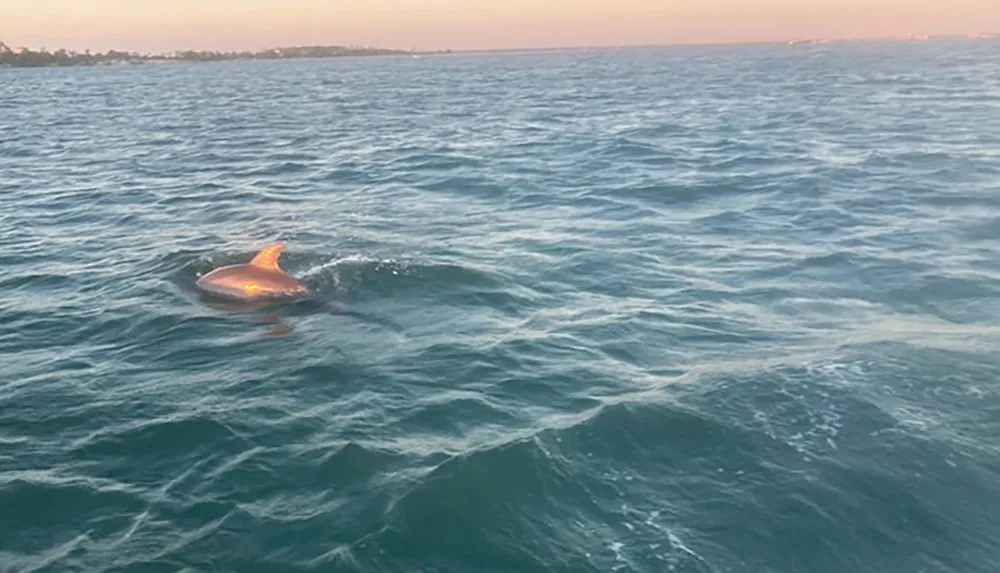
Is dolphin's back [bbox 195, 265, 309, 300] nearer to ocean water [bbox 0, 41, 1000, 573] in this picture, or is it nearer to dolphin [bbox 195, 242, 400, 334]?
dolphin [bbox 195, 242, 400, 334]

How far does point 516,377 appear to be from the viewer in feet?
42.2

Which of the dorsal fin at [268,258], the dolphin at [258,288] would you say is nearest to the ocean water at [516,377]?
the dolphin at [258,288]


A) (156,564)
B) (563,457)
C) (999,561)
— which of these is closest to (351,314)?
(563,457)

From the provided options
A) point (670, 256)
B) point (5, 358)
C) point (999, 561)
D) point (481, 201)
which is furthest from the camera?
point (481, 201)

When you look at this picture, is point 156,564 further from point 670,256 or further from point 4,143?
point 4,143

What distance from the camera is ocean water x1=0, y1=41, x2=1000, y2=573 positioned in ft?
29.4

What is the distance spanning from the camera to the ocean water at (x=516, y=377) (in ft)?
29.4

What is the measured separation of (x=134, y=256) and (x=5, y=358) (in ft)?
22.7

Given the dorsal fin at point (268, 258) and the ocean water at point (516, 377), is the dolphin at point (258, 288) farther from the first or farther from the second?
the ocean water at point (516, 377)

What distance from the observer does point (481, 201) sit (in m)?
26.2

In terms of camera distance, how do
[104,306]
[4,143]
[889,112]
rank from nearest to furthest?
[104,306] → [4,143] → [889,112]

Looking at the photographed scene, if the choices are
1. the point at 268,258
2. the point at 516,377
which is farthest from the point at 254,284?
the point at 516,377

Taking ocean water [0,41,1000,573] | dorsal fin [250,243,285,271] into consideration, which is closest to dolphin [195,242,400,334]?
dorsal fin [250,243,285,271]

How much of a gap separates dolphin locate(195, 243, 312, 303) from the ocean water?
1.80ft
